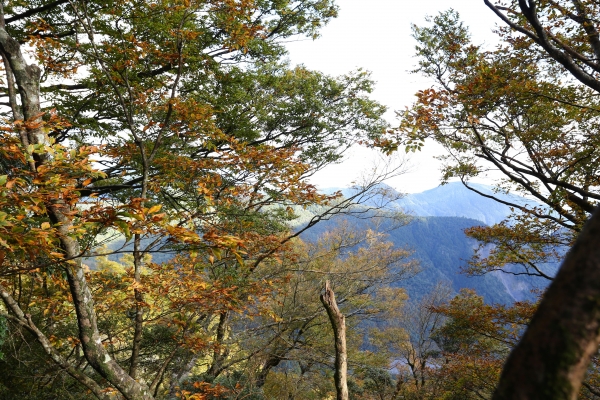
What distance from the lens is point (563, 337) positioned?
66 centimetres

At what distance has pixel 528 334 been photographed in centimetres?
70

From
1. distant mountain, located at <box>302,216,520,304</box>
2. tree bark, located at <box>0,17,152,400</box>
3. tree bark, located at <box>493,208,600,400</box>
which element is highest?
distant mountain, located at <box>302,216,520,304</box>

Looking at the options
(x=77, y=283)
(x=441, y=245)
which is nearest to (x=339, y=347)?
(x=77, y=283)

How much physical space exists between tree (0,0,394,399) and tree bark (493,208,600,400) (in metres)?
1.86

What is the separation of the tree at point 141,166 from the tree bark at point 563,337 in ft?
6.11

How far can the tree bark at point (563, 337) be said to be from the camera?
0.65 meters

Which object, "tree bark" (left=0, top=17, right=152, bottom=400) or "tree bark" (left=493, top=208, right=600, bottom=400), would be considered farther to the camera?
"tree bark" (left=0, top=17, right=152, bottom=400)

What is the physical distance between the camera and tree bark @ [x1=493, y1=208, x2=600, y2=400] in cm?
65

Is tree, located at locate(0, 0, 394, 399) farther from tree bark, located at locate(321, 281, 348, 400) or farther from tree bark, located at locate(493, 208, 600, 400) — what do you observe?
tree bark, located at locate(493, 208, 600, 400)

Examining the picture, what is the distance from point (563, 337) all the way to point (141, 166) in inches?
236

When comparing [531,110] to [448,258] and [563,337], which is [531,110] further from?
[448,258]

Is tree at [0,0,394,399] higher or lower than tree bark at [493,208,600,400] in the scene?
higher

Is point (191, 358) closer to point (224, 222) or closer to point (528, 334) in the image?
point (224, 222)

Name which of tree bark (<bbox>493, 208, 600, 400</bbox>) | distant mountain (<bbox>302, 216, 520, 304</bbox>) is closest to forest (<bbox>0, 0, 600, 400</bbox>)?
tree bark (<bbox>493, 208, 600, 400</bbox>)
